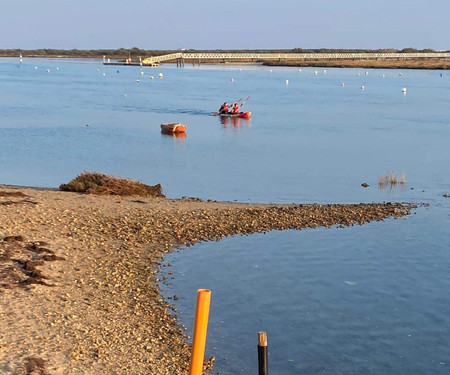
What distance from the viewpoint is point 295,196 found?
27.2 metres

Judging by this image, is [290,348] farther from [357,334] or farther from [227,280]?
[227,280]

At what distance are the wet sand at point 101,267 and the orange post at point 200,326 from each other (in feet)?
8.64

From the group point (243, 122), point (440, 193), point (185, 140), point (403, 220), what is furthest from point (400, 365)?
point (243, 122)

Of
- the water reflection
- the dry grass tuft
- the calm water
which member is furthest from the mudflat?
the dry grass tuft

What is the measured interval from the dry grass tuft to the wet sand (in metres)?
0.80

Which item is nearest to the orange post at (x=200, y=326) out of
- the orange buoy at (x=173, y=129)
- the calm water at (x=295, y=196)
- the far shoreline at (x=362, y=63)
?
the calm water at (x=295, y=196)

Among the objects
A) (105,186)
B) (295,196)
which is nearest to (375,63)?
(295,196)

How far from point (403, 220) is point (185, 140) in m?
23.3

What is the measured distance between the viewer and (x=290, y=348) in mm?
12906

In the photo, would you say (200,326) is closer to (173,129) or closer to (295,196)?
(295,196)

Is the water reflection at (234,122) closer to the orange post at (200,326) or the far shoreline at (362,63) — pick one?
the orange post at (200,326)

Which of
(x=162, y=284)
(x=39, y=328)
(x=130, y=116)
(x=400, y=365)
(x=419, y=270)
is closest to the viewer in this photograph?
(x=39, y=328)

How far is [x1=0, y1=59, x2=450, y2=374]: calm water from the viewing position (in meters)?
13.4

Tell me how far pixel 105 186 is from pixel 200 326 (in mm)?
16592
